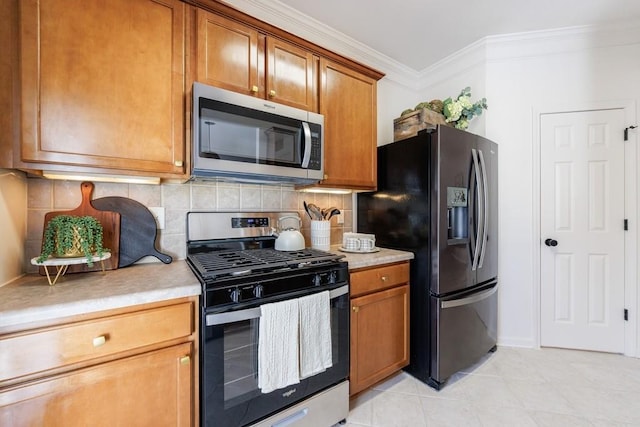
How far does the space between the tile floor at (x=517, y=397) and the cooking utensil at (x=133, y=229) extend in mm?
1563

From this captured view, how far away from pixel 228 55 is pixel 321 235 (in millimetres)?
1260

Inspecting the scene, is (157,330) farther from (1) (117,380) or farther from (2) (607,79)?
(2) (607,79)

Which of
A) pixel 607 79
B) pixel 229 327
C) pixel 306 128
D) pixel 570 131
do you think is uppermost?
pixel 607 79

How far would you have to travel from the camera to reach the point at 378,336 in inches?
69.1

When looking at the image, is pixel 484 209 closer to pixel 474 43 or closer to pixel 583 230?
pixel 583 230

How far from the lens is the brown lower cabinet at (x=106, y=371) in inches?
32.8

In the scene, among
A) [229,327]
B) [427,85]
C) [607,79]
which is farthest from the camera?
[427,85]

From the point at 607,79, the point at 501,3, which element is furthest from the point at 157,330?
the point at 607,79

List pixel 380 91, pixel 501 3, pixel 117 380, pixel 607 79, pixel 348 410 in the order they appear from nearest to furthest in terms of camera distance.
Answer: pixel 117 380
pixel 348 410
pixel 501 3
pixel 607 79
pixel 380 91

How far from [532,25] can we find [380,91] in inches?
52.1

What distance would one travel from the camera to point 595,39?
2.24 metres

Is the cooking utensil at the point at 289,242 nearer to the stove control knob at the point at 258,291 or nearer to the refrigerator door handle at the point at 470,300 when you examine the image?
the stove control knob at the point at 258,291

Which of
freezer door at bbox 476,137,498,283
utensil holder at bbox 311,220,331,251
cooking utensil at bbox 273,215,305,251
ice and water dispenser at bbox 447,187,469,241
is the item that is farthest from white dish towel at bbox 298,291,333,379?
freezer door at bbox 476,137,498,283

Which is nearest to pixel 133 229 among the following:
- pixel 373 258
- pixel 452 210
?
pixel 373 258
